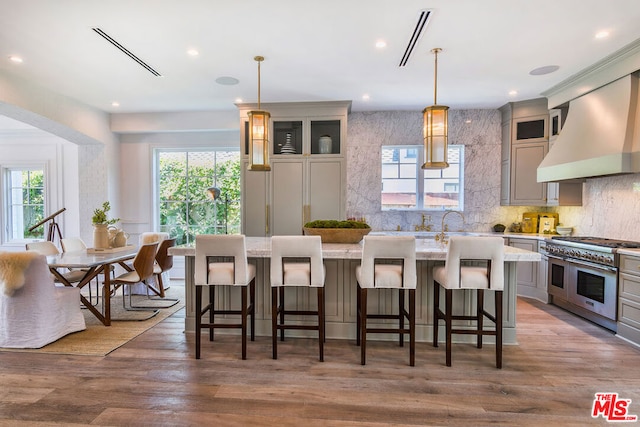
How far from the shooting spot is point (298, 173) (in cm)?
482

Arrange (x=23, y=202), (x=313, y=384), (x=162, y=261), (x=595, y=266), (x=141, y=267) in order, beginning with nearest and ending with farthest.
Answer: (x=313, y=384) < (x=595, y=266) < (x=141, y=267) < (x=162, y=261) < (x=23, y=202)

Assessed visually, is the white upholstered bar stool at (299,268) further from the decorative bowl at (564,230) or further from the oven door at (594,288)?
the decorative bowl at (564,230)

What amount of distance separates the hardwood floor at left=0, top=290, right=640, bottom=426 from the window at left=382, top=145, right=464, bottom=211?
266 centimetres

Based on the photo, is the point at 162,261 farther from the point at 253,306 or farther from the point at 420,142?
the point at 420,142

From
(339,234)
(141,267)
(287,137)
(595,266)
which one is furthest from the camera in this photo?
(287,137)

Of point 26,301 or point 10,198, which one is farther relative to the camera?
point 10,198

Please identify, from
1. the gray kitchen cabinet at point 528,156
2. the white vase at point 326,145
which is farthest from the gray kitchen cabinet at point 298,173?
the gray kitchen cabinet at point 528,156

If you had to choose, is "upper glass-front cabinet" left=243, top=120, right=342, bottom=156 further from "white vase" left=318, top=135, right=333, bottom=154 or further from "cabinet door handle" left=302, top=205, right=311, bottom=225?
"cabinet door handle" left=302, top=205, right=311, bottom=225

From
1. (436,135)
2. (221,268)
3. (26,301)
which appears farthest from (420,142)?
(26,301)

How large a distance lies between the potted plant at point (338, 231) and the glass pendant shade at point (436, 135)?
88 cm

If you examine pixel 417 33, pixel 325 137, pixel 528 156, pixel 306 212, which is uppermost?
pixel 417 33

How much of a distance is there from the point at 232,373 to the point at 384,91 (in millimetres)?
3715

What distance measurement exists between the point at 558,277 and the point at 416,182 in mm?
2310

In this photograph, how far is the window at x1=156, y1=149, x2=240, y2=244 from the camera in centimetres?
578
